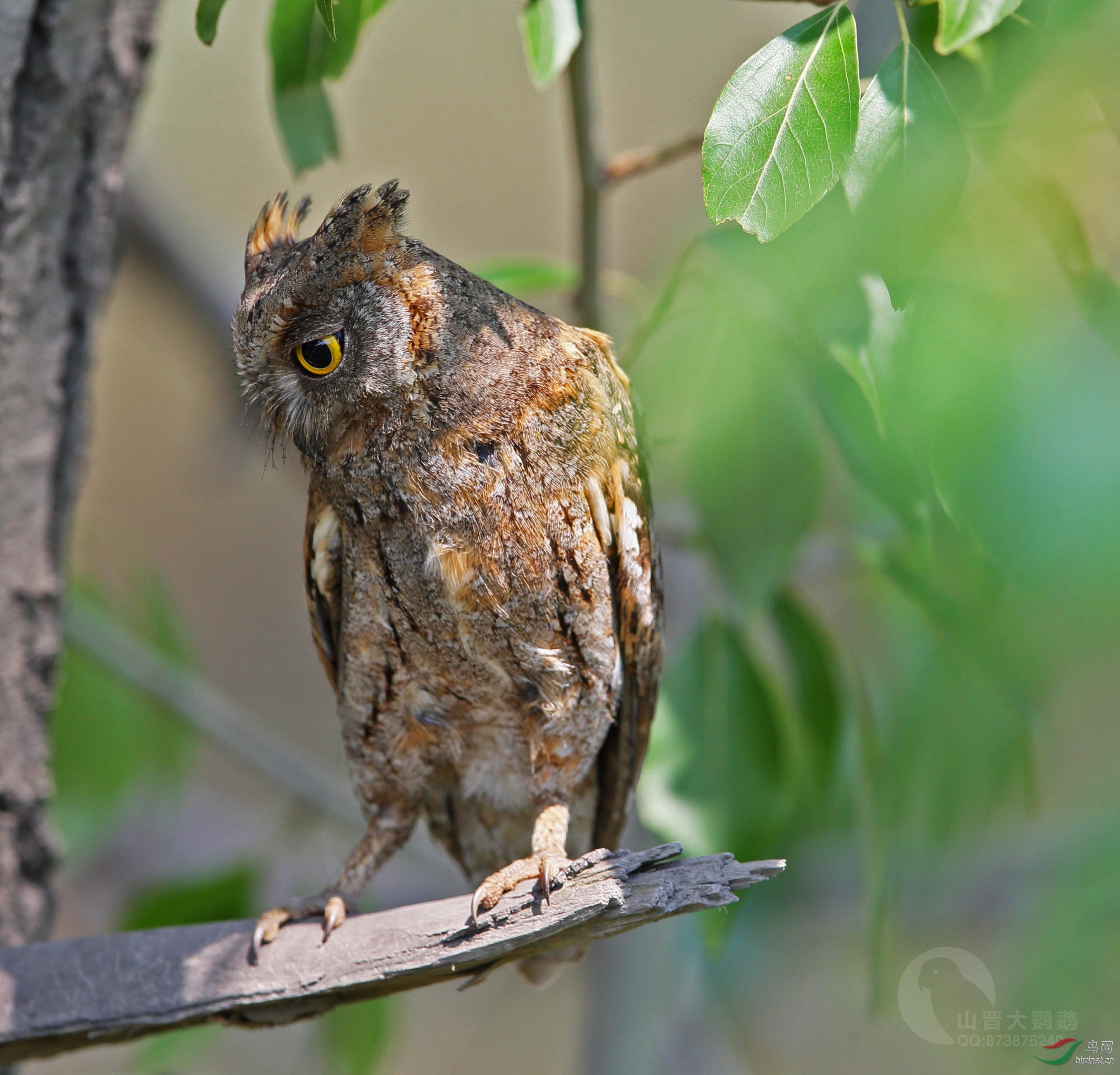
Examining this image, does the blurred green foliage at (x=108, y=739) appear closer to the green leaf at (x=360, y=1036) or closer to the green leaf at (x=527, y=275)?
the green leaf at (x=360, y=1036)

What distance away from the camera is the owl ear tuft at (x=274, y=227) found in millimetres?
1290

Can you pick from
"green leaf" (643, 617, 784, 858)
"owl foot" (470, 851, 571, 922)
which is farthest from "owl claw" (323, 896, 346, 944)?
"green leaf" (643, 617, 784, 858)

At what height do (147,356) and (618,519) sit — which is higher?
(147,356)

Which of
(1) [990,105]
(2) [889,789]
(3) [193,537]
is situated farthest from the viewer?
(3) [193,537]

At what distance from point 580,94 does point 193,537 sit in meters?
4.28

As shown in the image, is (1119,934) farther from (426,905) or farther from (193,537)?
(193,537)

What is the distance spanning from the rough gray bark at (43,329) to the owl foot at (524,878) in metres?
Answer: 0.99

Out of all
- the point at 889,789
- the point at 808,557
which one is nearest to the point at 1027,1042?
the point at 889,789

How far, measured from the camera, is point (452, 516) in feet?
4.12

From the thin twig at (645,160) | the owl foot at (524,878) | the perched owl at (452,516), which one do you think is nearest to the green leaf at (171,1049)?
the perched owl at (452,516)

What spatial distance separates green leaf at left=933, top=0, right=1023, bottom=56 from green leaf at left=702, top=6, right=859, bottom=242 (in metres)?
0.08

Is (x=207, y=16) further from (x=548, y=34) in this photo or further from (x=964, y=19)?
(x=964, y=19)

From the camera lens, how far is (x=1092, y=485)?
1.07m

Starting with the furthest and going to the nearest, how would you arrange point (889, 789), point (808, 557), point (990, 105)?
point (808, 557), point (889, 789), point (990, 105)
